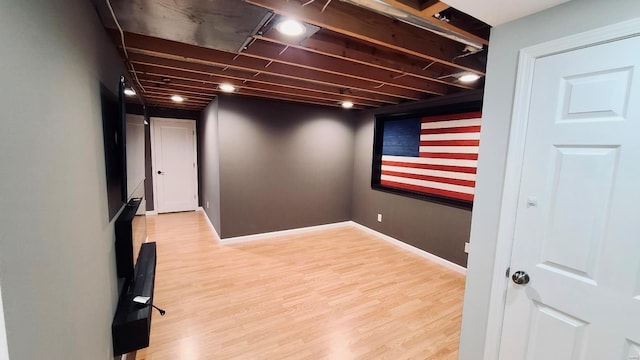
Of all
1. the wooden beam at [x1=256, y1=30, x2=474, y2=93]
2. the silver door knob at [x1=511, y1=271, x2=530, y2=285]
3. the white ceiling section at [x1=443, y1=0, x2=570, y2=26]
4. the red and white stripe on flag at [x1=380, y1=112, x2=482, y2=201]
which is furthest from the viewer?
the red and white stripe on flag at [x1=380, y1=112, x2=482, y2=201]

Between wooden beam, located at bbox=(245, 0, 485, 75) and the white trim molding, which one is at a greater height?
wooden beam, located at bbox=(245, 0, 485, 75)

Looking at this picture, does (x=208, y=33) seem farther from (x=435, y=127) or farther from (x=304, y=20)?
(x=435, y=127)

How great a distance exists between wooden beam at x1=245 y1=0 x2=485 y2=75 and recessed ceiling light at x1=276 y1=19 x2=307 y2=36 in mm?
104

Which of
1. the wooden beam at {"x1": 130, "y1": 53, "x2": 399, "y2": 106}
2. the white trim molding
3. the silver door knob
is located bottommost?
the white trim molding

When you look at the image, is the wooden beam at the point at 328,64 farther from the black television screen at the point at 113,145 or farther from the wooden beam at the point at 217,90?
the wooden beam at the point at 217,90

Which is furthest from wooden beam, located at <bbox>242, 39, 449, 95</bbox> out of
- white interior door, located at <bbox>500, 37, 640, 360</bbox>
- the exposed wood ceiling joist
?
white interior door, located at <bbox>500, 37, 640, 360</bbox>

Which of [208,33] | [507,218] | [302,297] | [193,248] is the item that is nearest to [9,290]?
[208,33]

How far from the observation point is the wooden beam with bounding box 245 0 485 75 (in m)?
1.53

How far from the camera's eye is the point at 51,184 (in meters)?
0.89

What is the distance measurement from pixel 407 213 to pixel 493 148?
2.91 meters

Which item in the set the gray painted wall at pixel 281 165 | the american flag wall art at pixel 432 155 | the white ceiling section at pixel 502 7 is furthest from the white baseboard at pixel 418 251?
the white ceiling section at pixel 502 7

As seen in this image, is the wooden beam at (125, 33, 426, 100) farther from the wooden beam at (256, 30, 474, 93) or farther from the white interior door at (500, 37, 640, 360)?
the white interior door at (500, 37, 640, 360)

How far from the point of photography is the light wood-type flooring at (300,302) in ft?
6.84

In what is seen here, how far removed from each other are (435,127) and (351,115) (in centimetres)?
187
